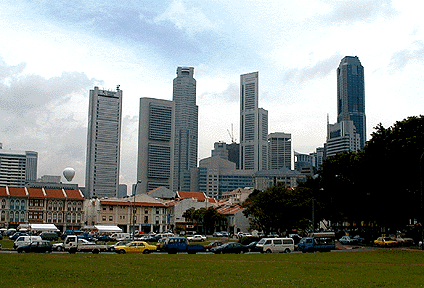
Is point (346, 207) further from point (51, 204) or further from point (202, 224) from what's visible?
point (51, 204)

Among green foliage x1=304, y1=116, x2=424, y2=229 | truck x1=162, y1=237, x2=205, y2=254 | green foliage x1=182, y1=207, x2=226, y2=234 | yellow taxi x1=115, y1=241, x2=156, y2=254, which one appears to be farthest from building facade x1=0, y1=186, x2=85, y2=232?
truck x1=162, y1=237, x2=205, y2=254

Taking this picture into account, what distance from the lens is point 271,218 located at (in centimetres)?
7506

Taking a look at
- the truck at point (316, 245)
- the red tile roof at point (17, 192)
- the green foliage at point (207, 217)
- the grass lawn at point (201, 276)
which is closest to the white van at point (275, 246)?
the truck at point (316, 245)

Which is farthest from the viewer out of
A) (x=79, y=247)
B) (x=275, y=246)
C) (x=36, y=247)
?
(x=275, y=246)

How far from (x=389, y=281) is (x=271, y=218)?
49.9m

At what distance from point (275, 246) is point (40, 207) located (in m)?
93.0

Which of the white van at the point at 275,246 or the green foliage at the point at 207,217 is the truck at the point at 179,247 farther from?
the green foliage at the point at 207,217

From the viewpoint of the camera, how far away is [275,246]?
53.0 meters

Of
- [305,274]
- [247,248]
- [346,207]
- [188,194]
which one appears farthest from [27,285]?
[188,194]

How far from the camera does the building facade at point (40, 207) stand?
4943 inches

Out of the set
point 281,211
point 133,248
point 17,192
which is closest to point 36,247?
point 133,248

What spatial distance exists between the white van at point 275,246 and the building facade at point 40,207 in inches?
3553

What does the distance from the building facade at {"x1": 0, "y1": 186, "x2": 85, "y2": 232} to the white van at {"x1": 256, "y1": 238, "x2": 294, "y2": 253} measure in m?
90.3

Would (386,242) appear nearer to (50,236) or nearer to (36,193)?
(50,236)
